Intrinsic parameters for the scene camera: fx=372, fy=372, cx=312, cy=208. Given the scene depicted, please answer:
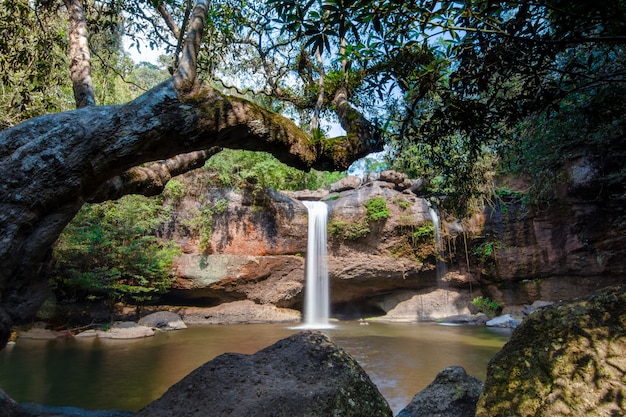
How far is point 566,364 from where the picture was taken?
6.92ft

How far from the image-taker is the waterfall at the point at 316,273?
15977 millimetres

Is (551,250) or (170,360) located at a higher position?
(551,250)

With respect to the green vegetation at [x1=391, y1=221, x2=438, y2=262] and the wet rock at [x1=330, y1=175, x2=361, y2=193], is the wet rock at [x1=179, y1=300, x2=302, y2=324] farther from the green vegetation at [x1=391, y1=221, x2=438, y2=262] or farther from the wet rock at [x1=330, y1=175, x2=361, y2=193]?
the wet rock at [x1=330, y1=175, x2=361, y2=193]

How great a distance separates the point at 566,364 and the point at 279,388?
1.78 meters

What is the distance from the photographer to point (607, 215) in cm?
1263

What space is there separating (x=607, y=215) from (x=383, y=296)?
29.6 feet

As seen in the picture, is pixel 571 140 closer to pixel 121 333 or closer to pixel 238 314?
pixel 121 333

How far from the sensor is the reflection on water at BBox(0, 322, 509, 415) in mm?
5324

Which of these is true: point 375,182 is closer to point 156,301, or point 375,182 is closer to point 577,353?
point 156,301

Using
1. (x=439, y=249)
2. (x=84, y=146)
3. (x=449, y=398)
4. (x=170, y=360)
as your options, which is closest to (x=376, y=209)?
(x=439, y=249)

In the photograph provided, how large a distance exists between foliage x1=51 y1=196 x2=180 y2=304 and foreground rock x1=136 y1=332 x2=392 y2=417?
32.3ft

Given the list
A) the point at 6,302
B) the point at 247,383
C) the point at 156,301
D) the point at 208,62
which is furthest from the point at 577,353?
the point at 156,301

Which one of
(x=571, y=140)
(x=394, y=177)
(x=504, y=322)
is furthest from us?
(x=394, y=177)

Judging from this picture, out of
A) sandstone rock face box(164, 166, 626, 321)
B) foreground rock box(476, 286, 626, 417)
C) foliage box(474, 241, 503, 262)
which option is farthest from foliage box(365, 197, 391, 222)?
foreground rock box(476, 286, 626, 417)
